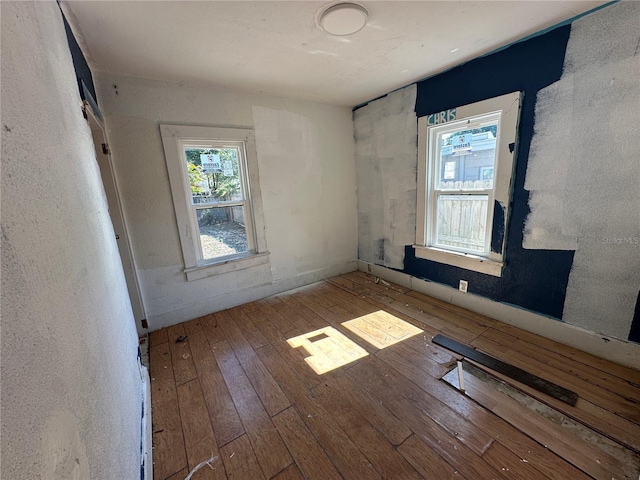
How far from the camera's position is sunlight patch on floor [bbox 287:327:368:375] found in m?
2.05

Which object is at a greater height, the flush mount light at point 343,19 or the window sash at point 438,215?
the flush mount light at point 343,19

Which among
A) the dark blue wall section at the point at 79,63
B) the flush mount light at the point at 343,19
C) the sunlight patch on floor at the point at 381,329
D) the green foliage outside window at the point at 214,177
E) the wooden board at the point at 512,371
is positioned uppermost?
the flush mount light at the point at 343,19

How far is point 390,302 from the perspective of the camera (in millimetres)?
2988

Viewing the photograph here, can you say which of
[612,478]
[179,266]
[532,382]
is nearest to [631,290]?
[532,382]

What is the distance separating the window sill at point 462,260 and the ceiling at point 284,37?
1.83m

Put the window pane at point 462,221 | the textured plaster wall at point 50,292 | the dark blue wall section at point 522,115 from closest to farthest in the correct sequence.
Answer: the textured plaster wall at point 50,292 < the dark blue wall section at point 522,115 < the window pane at point 462,221

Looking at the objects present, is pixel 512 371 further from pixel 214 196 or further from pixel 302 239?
pixel 214 196

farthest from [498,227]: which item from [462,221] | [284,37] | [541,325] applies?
[284,37]

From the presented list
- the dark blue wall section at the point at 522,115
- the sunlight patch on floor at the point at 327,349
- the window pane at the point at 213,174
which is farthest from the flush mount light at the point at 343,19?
the sunlight patch on floor at the point at 327,349

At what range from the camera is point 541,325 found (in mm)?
2203

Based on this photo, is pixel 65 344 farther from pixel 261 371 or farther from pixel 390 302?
pixel 390 302

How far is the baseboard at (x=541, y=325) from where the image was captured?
6.09 ft

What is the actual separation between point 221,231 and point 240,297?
2.71 feet

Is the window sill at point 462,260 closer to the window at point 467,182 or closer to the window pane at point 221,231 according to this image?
the window at point 467,182
